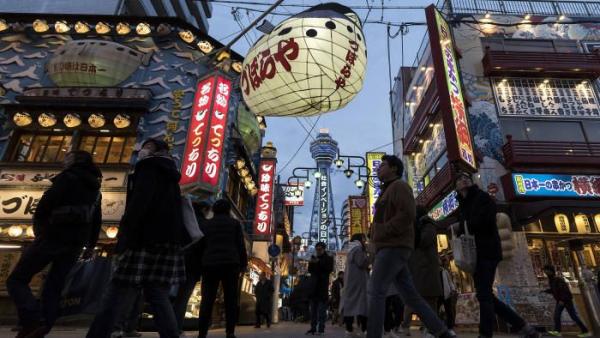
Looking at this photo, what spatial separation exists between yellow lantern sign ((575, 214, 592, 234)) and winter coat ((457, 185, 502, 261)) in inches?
423

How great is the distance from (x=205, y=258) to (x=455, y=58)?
13255mm

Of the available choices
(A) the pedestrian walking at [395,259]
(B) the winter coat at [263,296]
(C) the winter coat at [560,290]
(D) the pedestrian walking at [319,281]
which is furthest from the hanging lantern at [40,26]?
(C) the winter coat at [560,290]

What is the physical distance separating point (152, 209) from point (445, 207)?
12.7 metres

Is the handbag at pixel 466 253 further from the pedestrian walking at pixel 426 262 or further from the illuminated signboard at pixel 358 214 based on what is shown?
the illuminated signboard at pixel 358 214

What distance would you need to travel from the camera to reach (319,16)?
569 centimetres

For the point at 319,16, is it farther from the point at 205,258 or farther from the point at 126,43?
the point at 126,43

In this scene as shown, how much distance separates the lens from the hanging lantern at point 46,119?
41.0 feet

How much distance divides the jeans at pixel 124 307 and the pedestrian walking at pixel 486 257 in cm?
352

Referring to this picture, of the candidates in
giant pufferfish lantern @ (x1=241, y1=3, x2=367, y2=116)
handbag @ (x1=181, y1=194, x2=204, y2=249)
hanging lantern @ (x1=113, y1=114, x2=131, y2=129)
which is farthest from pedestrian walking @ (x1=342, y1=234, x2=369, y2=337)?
hanging lantern @ (x1=113, y1=114, x2=131, y2=129)

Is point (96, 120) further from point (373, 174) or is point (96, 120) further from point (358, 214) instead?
point (358, 214)

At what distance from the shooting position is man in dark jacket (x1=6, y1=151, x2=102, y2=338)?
361 centimetres

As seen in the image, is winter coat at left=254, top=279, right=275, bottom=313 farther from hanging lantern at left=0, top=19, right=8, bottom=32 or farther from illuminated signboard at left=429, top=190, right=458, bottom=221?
hanging lantern at left=0, top=19, right=8, bottom=32

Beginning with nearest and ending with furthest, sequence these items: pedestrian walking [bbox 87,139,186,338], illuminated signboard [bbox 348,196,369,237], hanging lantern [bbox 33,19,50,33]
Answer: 1. pedestrian walking [bbox 87,139,186,338]
2. hanging lantern [bbox 33,19,50,33]
3. illuminated signboard [bbox 348,196,369,237]

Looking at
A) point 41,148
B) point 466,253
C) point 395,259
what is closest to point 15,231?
point 41,148
